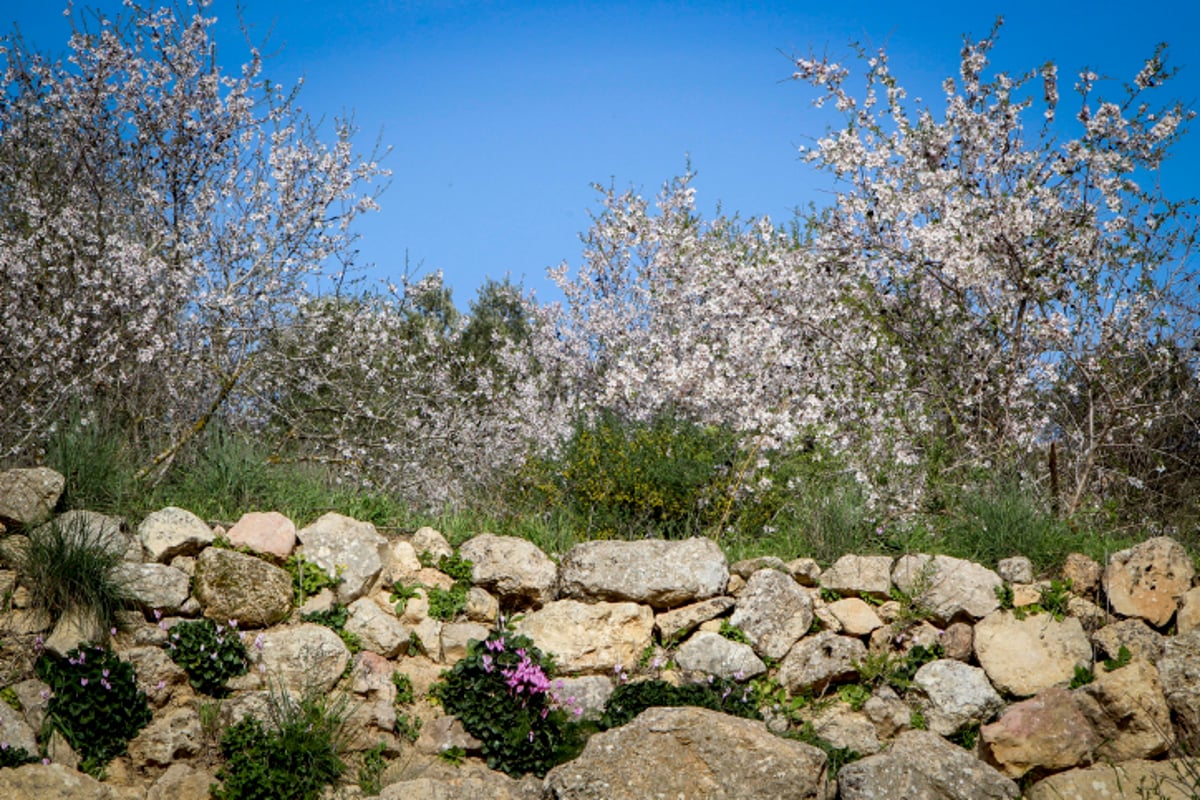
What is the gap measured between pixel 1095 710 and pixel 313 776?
4.03 m

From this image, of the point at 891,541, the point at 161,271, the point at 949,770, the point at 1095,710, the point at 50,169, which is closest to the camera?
the point at 949,770

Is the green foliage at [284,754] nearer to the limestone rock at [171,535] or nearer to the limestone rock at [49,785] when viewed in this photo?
the limestone rock at [49,785]

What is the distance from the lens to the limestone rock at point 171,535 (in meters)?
5.79

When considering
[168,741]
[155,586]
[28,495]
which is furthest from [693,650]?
[28,495]

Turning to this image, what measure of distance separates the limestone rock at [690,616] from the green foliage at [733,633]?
0.10 metres

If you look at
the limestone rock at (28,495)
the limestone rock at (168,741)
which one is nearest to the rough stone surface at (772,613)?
the limestone rock at (168,741)

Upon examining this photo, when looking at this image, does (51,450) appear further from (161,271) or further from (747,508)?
(747,508)

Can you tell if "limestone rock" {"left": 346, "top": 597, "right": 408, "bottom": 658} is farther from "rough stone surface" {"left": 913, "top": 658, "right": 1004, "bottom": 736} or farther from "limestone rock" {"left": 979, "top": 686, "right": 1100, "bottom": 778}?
"limestone rock" {"left": 979, "top": 686, "right": 1100, "bottom": 778}

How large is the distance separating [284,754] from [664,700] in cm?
198

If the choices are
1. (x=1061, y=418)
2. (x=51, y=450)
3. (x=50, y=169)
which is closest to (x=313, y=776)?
(x=51, y=450)

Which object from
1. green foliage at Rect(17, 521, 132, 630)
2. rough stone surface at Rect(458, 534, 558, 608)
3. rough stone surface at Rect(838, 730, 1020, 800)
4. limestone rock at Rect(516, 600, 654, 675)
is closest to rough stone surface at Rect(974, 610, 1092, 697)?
rough stone surface at Rect(838, 730, 1020, 800)

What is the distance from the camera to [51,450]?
625 cm

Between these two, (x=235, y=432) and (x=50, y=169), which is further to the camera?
(x=50, y=169)

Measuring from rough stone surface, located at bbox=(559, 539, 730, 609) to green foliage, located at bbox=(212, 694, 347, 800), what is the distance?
161 cm
